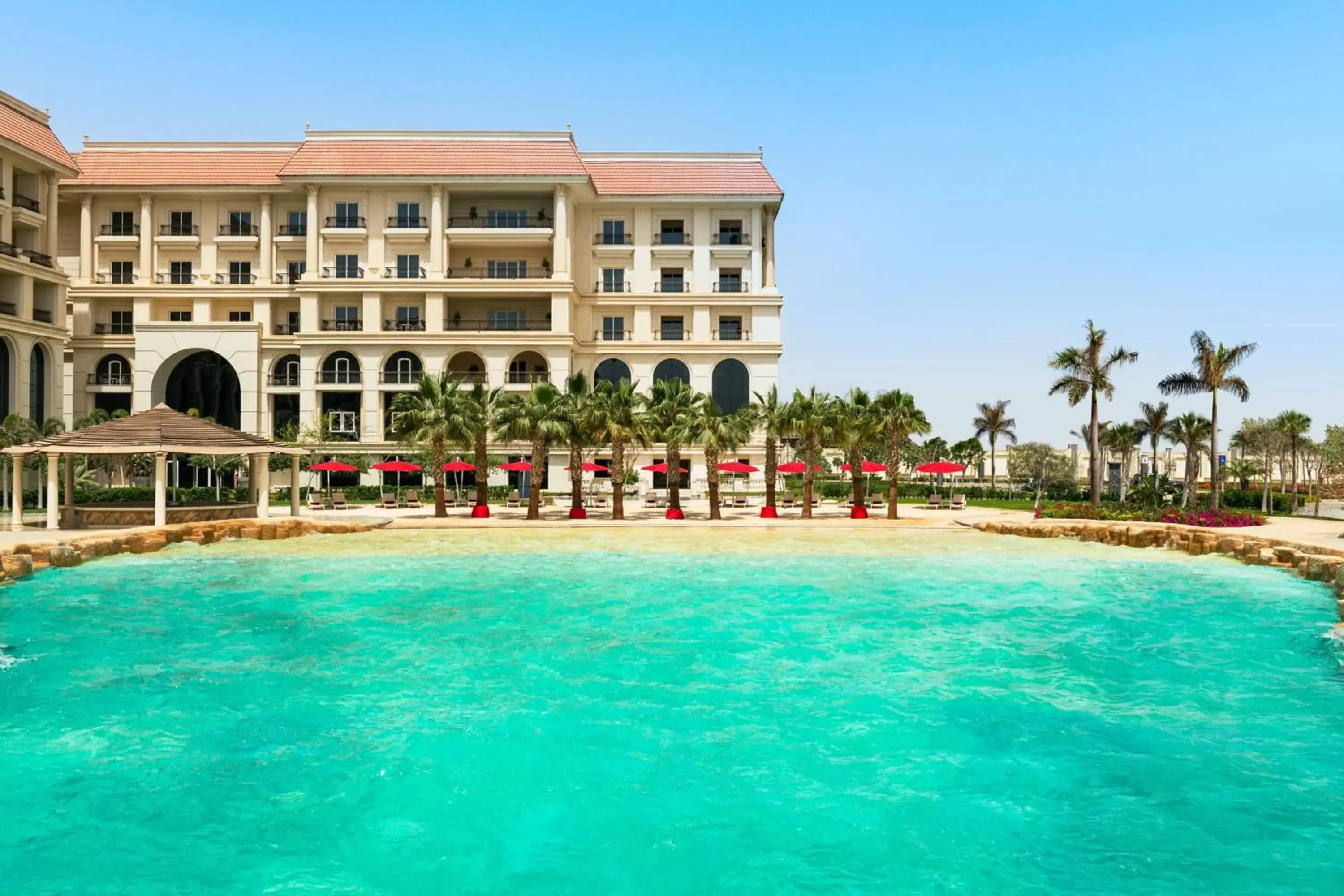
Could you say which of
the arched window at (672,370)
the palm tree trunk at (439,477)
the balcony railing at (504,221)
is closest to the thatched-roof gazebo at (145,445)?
the palm tree trunk at (439,477)

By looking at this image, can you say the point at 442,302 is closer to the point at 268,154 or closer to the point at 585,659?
the point at 268,154

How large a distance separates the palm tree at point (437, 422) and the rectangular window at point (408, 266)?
18.4m

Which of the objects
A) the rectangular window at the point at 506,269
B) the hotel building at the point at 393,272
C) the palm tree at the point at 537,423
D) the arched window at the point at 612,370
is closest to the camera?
the palm tree at the point at 537,423

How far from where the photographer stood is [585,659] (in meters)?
13.0

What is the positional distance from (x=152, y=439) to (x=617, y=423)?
16.3m

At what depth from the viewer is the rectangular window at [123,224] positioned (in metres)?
56.2

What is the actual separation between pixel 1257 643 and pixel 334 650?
14677mm

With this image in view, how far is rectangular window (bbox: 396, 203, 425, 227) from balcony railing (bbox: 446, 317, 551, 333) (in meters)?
6.41

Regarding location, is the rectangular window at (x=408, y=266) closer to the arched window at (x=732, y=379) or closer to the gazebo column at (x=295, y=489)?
the arched window at (x=732, y=379)

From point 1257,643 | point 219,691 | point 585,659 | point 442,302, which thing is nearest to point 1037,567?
point 1257,643

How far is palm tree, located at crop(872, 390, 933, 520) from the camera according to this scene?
37.6 meters

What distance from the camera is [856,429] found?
37719 mm

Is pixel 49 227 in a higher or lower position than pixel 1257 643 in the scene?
higher

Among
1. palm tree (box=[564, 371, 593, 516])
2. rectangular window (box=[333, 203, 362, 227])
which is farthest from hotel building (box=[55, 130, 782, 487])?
palm tree (box=[564, 371, 593, 516])
